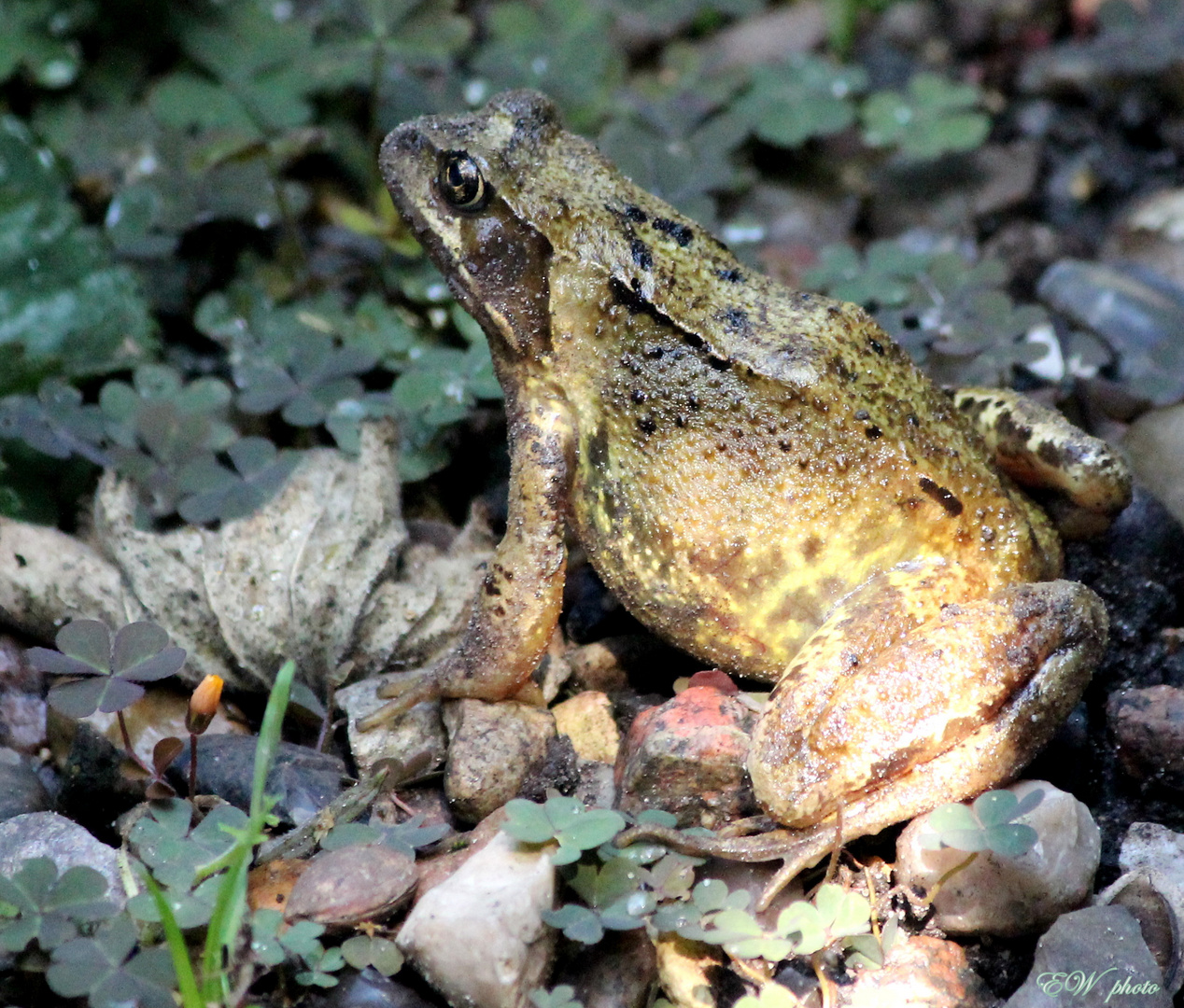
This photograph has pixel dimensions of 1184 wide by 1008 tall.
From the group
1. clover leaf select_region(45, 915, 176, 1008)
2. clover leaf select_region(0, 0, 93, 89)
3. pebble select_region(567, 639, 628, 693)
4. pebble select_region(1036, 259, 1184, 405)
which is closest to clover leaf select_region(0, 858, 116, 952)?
clover leaf select_region(45, 915, 176, 1008)

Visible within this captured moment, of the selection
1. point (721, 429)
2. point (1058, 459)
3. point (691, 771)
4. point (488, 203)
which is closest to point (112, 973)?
point (691, 771)

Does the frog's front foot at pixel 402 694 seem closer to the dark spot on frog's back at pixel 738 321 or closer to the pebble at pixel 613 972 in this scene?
the pebble at pixel 613 972

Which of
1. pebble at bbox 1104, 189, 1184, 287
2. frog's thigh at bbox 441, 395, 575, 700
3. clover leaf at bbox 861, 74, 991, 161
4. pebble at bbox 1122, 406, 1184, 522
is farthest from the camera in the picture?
clover leaf at bbox 861, 74, 991, 161

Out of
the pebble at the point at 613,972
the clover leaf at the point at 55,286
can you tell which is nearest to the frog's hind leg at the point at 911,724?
the pebble at the point at 613,972

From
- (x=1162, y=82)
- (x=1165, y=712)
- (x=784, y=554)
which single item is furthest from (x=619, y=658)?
(x=1162, y=82)

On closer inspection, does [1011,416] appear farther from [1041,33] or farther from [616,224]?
[1041,33]

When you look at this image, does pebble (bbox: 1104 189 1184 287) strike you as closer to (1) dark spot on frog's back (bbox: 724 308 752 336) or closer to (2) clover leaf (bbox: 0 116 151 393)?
(1) dark spot on frog's back (bbox: 724 308 752 336)
